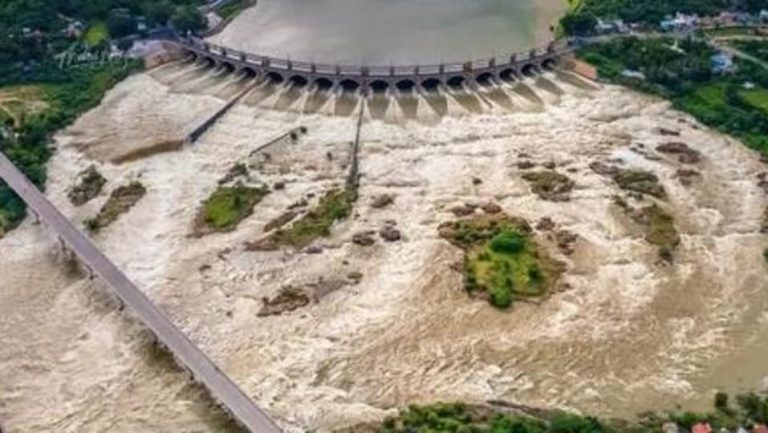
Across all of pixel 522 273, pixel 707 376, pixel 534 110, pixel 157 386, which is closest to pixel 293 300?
pixel 157 386

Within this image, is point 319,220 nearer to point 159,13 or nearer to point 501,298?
point 501,298

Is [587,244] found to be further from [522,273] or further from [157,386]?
[157,386]

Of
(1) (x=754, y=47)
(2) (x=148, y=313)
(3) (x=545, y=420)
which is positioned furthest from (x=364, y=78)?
(3) (x=545, y=420)

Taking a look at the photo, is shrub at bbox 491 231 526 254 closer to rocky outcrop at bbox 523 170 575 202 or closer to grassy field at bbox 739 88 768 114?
rocky outcrop at bbox 523 170 575 202

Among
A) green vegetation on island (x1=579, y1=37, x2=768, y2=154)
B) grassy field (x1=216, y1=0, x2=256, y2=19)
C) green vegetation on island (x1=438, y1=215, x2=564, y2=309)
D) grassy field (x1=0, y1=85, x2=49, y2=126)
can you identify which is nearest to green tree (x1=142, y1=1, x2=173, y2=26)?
grassy field (x1=216, y1=0, x2=256, y2=19)

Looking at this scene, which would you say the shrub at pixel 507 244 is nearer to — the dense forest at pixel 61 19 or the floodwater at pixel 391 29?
the floodwater at pixel 391 29

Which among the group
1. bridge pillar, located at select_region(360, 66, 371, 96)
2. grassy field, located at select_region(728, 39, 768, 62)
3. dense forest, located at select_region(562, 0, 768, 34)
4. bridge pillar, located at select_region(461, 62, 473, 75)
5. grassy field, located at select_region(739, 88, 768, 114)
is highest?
dense forest, located at select_region(562, 0, 768, 34)
